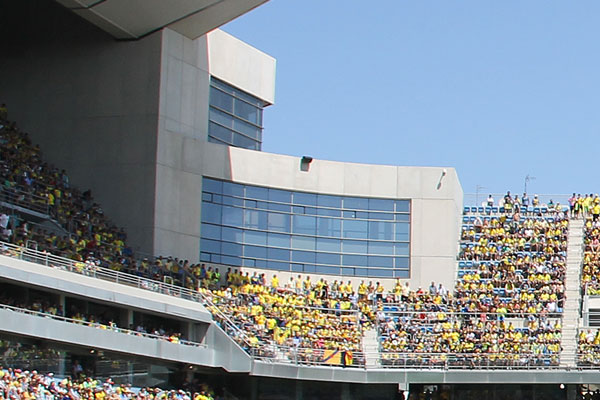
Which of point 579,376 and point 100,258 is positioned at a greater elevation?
point 100,258

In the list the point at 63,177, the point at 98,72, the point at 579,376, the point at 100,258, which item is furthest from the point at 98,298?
the point at 579,376

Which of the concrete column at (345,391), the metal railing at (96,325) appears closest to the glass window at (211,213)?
the metal railing at (96,325)

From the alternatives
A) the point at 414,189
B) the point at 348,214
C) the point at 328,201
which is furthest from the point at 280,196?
the point at 414,189

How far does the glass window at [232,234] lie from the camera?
5344 cm

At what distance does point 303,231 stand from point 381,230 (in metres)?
3.40

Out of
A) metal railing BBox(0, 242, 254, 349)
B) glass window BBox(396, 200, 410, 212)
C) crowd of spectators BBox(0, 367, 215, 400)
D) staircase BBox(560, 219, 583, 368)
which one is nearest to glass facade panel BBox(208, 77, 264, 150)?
glass window BBox(396, 200, 410, 212)

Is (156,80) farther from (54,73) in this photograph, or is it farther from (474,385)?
(474,385)

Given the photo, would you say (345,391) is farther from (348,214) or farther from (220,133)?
(220,133)

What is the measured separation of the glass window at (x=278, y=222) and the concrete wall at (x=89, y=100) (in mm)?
5833

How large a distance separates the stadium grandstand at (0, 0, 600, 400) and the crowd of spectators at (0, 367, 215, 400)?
0.11 meters

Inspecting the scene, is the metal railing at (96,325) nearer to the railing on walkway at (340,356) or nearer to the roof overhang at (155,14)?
the railing on walkway at (340,356)

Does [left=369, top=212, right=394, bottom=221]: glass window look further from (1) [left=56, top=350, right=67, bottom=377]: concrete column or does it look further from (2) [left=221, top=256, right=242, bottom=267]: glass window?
(1) [left=56, top=350, right=67, bottom=377]: concrete column

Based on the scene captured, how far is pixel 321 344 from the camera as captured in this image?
49.3 meters

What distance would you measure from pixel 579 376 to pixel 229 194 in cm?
1525
